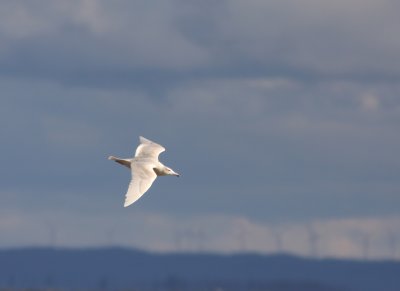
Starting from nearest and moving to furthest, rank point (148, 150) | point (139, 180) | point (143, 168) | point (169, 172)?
point (139, 180), point (143, 168), point (169, 172), point (148, 150)

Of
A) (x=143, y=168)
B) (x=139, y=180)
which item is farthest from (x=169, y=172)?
(x=139, y=180)

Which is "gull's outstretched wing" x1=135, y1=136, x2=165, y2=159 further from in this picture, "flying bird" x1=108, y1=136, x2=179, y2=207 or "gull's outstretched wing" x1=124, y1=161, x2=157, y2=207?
"gull's outstretched wing" x1=124, y1=161, x2=157, y2=207

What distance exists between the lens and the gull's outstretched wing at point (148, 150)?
3775 inches

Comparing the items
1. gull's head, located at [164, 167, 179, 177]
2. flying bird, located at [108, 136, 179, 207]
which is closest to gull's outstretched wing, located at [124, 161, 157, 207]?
flying bird, located at [108, 136, 179, 207]

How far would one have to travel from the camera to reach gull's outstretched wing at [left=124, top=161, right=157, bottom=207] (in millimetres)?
84500

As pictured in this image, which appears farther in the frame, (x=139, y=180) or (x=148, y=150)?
(x=148, y=150)

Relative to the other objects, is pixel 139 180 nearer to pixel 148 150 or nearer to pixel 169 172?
pixel 169 172

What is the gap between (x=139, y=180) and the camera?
87438 millimetres

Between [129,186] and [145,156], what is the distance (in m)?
9.16

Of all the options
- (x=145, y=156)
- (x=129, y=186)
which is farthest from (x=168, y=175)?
(x=129, y=186)

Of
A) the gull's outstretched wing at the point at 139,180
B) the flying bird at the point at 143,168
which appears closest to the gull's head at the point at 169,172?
the flying bird at the point at 143,168

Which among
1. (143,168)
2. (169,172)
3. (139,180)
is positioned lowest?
(139,180)

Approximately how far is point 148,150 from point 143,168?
270 inches

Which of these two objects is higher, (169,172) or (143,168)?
(169,172)
